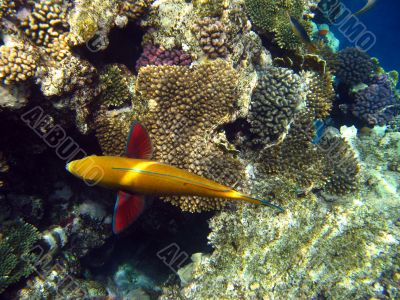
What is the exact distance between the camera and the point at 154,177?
9.00 ft

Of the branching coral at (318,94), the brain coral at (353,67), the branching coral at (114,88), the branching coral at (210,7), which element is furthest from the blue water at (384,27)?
the branching coral at (114,88)

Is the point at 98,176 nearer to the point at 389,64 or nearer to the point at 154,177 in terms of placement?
the point at 154,177

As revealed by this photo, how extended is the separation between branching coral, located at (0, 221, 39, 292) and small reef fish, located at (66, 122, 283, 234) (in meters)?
2.22

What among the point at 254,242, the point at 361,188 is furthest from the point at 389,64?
the point at 254,242

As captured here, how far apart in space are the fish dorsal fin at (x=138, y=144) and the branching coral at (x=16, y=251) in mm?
2702

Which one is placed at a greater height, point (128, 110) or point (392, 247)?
point (128, 110)

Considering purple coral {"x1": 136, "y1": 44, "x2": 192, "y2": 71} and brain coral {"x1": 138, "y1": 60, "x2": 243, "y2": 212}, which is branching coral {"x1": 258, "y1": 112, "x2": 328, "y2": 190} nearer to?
brain coral {"x1": 138, "y1": 60, "x2": 243, "y2": 212}

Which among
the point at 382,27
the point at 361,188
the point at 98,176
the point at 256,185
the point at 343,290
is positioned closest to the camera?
the point at 98,176

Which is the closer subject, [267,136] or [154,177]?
[154,177]

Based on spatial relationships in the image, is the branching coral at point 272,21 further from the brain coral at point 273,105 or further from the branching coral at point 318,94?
the brain coral at point 273,105

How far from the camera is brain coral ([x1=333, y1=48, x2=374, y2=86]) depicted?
307 inches

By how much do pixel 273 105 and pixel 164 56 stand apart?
7.05 feet

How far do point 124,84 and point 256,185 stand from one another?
288cm

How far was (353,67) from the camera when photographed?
7.81 m
